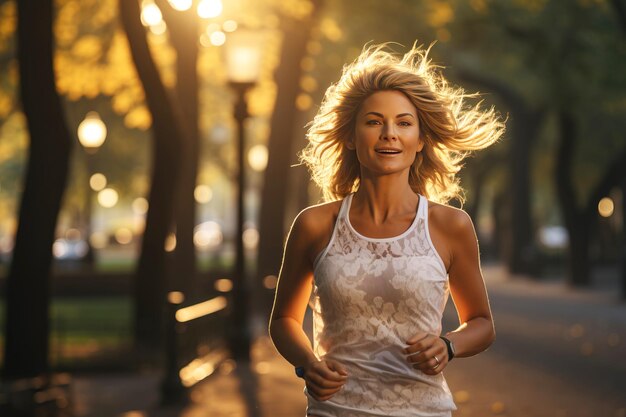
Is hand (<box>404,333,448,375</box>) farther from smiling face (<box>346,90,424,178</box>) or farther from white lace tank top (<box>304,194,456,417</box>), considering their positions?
smiling face (<box>346,90,424,178</box>)

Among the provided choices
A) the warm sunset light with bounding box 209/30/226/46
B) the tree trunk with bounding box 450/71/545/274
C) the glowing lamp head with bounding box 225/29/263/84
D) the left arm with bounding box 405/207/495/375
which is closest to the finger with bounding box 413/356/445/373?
the left arm with bounding box 405/207/495/375

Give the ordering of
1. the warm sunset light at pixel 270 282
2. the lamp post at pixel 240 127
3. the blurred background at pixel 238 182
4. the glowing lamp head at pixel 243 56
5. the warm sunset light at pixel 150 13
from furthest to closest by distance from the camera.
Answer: the warm sunset light at pixel 270 282
the warm sunset light at pixel 150 13
the glowing lamp head at pixel 243 56
the lamp post at pixel 240 127
the blurred background at pixel 238 182

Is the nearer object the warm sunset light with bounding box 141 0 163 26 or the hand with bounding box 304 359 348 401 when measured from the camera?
the hand with bounding box 304 359 348 401

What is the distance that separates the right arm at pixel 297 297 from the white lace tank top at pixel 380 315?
9cm

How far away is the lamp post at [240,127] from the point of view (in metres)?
18.6

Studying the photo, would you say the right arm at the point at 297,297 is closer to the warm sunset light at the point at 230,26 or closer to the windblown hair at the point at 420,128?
the windblown hair at the point at 420,128

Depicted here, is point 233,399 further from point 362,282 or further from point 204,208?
point 204,208

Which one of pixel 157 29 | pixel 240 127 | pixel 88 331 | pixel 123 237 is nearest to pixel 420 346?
pixel 240 127

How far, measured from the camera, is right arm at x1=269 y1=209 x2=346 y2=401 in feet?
14.4

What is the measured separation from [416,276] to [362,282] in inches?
6.7

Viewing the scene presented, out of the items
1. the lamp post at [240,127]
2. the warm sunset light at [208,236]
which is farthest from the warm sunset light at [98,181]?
the lamp post at [240,127]

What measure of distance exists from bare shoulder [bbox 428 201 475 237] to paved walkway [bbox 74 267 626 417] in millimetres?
7760

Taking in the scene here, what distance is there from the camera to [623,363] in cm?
1722

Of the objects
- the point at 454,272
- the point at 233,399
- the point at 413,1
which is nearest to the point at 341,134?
the point at 454,272
